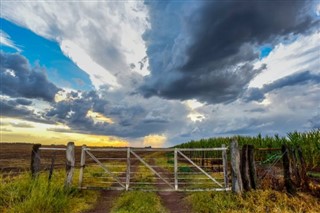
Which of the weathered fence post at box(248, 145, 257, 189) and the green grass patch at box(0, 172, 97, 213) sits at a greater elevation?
the weathered fence post at box(248, 145, 257, 189)

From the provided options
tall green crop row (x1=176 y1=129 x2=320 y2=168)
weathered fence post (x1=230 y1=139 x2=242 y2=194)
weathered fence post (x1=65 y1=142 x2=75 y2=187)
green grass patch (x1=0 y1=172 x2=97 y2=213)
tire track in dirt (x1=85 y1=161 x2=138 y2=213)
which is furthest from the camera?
tall green crop row (x1=176 y1=129 x2=320 y2=168)

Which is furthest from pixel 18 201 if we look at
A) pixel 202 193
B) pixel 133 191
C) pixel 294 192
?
pixel 294 192

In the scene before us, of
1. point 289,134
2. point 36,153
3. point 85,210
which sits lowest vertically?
point 85,210

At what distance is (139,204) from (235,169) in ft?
16.8

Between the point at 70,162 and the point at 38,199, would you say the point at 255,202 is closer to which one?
the point at 38,199

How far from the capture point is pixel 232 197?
14273 millimetres

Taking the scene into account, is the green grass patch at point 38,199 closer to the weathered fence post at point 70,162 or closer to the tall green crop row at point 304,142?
the weathered fence post at point 70,162

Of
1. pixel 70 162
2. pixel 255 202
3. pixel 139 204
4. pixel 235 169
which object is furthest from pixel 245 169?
pixel 70 162

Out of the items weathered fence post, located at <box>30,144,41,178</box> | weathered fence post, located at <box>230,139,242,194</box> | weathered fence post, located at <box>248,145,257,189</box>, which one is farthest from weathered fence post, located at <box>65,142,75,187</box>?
weathered fence post, located at <box>248,145,257,189</box>

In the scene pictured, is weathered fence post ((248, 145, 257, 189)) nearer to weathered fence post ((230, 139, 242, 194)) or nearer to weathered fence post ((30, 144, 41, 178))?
weathered fence post ((230, 139, 242, 194))

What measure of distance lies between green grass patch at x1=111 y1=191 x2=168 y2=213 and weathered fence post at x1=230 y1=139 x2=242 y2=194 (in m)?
3.71

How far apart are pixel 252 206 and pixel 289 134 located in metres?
18.1

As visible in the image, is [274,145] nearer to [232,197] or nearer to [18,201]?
[232,197]

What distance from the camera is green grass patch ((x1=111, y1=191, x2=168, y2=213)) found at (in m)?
12.5
